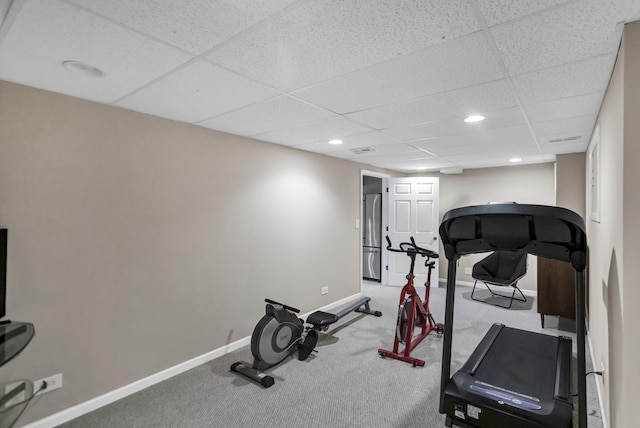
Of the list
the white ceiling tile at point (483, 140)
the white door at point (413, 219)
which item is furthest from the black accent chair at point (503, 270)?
the white ceiling tile at point (483, 140)

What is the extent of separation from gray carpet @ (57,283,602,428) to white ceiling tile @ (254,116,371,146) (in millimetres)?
2200

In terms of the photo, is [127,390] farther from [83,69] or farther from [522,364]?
[522,364]

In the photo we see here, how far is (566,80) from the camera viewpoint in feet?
6.10

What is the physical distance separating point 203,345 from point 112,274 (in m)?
1.09

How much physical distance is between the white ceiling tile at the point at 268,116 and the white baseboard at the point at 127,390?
2.14 metres

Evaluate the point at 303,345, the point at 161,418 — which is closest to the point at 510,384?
the point at 303,345

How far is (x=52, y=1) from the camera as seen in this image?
1.15 meters

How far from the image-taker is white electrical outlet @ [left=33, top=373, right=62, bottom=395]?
2007 millimetres

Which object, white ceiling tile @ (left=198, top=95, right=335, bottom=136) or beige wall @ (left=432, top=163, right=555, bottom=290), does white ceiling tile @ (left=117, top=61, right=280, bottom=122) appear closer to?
white ceiling tile @ (left=198, top=95, right=335, bottom=136)

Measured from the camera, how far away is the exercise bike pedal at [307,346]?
9.95 feet

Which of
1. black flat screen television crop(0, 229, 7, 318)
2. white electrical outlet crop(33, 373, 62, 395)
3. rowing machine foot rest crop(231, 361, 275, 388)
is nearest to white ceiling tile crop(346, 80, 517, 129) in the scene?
rowing machine foot rest crop(231, 361, 275, 388)

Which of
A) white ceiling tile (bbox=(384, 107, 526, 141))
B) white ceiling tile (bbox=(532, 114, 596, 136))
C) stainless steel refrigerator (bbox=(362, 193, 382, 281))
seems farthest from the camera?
stainless steel refrigerator (bbox=(362, 193, 382, 281))

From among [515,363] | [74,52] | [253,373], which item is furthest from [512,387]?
[74,52]

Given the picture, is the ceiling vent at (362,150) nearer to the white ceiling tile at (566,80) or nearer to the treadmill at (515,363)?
the white ceiling tile at (566,80)
